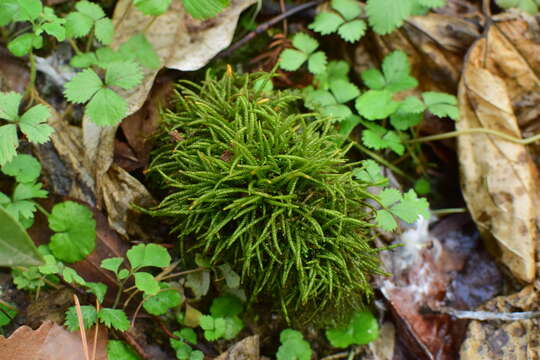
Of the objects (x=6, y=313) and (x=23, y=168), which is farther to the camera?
(x=23, y=168)

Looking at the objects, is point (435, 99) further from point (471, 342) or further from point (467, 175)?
point (471, 342)

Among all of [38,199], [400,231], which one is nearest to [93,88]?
[38,199]

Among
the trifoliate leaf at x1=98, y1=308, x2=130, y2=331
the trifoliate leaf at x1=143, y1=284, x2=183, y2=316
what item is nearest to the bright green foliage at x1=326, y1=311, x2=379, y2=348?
the trifoliate leaf at x1=143, y1=284, x2=183, y2=316

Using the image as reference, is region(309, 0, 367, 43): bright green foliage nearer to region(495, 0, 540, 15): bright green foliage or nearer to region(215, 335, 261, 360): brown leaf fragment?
region(495, 0, 540, 15): bright green foliage

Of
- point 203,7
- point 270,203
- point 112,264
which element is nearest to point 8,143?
point 112,264

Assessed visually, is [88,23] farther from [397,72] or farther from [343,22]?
[397,72]

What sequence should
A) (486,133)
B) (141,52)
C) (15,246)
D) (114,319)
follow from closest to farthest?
(15,246) < (114,319) < (141,52) < (486,133)
